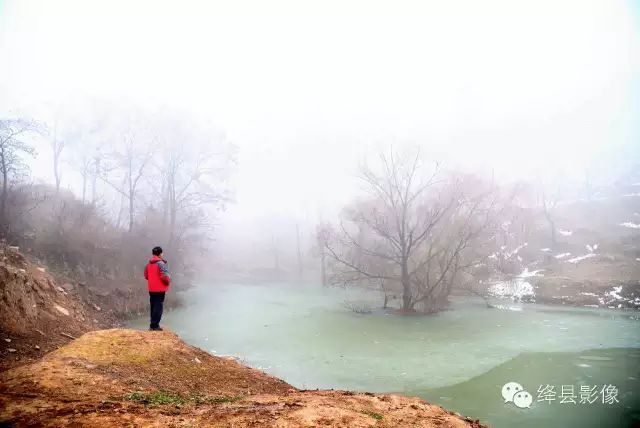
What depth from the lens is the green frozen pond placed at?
9367 mm

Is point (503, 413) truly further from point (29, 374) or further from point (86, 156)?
point (86, 156)

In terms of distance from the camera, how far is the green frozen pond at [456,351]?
30.7 feet

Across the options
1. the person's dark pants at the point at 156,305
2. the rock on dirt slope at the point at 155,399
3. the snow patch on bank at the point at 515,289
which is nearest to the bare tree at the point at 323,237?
the person's dark pants at the point at 156,305

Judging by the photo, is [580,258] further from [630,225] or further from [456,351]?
[456,351]

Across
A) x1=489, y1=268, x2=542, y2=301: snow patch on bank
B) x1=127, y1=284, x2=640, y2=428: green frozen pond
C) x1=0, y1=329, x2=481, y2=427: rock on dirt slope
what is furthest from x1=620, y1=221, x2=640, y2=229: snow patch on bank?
x1=0, y1=329, x2=481, y2=427: rock on dirt slope

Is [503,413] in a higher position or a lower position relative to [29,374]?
lower

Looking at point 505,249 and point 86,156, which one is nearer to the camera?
point 86,156

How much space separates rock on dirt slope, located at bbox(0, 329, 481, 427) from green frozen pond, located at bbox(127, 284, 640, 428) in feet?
13.3

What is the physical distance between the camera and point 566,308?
85.7ft

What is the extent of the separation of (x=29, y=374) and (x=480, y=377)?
38.0ft

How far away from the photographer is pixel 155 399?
4949 mm

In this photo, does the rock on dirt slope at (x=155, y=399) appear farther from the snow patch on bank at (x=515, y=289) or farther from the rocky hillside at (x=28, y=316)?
the snow patch on bank at (x=515, y=289)

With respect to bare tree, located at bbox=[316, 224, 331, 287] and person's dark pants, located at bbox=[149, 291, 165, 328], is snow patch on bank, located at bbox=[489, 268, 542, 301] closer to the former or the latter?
bare tree, located at bbox=[316, 224, 331, 287]

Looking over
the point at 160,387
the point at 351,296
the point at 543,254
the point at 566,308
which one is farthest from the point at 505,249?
the point at 160,387
